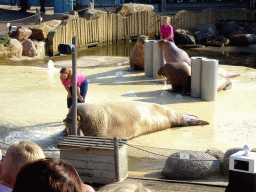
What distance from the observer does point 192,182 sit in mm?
5223

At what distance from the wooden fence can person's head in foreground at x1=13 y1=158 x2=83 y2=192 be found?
15.8 metres

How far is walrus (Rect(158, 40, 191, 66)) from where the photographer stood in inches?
481

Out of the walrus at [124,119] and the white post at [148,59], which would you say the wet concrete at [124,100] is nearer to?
the walrus at [124,119]

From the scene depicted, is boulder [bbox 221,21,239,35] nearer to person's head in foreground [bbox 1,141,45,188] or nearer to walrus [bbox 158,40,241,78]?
walrus [bbox 158,40,241,78]

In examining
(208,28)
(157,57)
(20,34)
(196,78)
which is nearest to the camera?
(196,78)

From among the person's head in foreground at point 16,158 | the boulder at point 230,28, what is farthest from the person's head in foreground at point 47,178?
the boulder at point 230,28

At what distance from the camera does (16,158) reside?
3.07 m

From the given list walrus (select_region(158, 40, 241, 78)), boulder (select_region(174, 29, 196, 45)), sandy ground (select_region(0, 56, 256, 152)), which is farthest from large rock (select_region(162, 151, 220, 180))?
boulder (select_region(174, 29, 196, 45))

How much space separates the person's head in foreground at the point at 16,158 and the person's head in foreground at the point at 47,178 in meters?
1.04

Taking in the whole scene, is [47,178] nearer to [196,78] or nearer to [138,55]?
[196,78]

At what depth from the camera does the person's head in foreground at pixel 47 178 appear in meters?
1.95

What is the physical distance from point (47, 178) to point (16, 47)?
48.0ft

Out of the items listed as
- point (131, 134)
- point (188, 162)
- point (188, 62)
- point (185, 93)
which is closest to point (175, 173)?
point (188, 162)

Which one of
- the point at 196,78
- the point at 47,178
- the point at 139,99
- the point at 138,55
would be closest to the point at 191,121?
the point at 139,99
